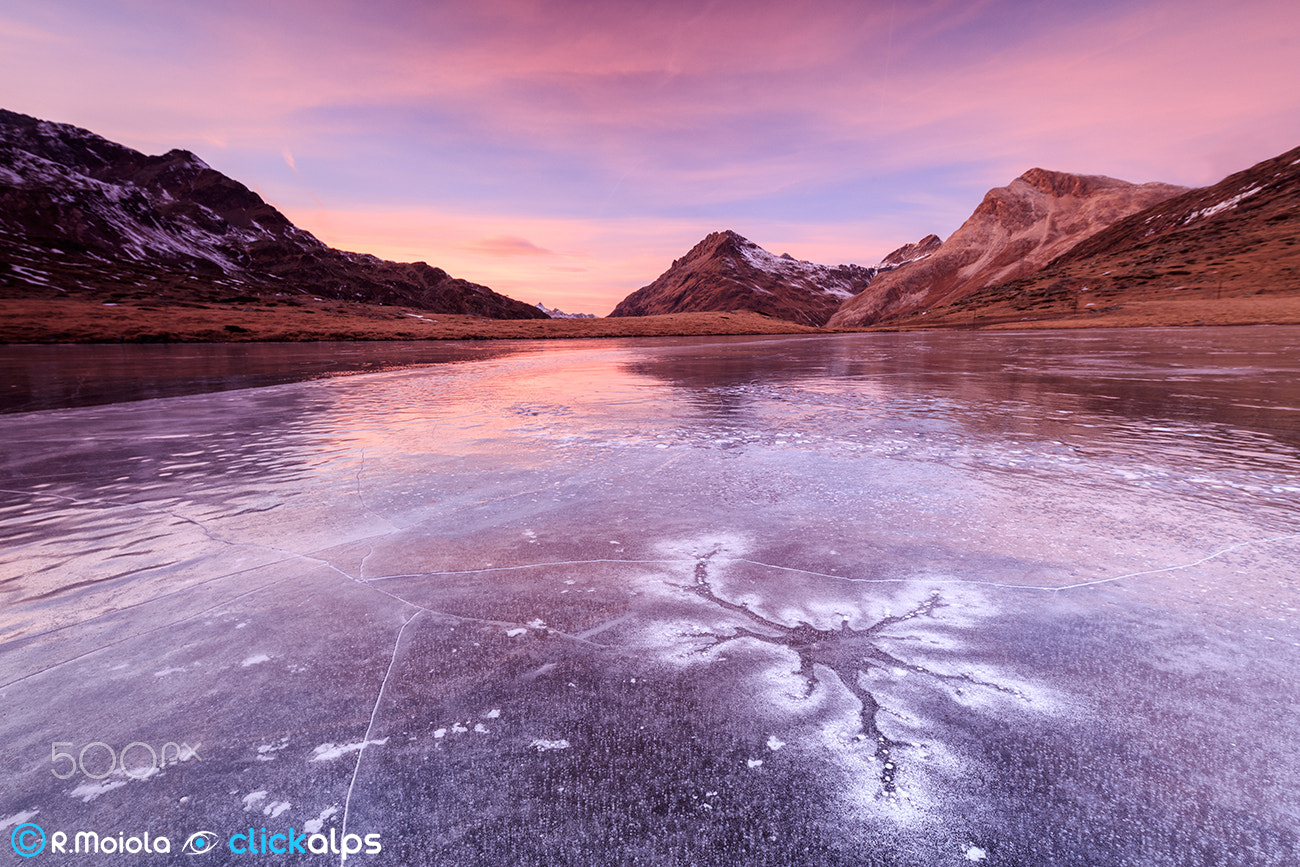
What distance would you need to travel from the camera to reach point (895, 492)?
4852 millimetres

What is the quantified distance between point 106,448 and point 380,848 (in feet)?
27.6

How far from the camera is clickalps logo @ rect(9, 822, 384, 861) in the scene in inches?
65.1

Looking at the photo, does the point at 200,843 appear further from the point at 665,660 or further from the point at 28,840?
the point at 665,660

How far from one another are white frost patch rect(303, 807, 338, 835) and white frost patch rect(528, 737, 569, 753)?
25.5 inches

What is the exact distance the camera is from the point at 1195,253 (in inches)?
3971

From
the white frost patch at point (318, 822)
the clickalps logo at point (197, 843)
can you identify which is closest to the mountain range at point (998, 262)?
the clickalps logo at point (197, 843)

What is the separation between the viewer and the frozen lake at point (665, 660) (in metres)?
1.70

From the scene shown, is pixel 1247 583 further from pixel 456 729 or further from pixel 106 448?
pixel 106 448

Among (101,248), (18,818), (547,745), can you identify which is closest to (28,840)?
(18,818)

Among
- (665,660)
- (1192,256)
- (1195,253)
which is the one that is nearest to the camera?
(665,660)

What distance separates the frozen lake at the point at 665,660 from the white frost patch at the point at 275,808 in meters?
0.02

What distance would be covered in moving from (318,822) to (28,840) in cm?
89

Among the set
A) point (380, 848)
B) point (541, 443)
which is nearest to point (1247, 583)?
point (380, 848)

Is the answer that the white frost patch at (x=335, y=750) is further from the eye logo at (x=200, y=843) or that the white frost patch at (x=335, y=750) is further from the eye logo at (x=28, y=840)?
the eye logo at (x=28, y=840)
